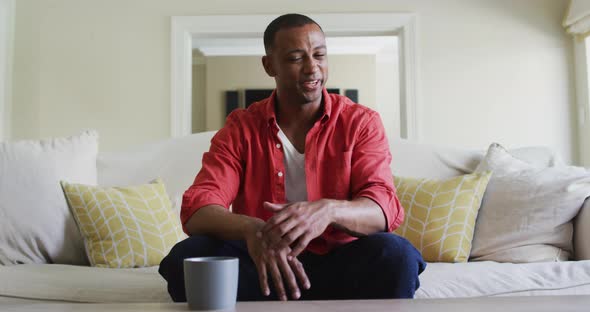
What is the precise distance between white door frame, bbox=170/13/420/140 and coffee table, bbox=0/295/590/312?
2530 mm

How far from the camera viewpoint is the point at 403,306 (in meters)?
0.85

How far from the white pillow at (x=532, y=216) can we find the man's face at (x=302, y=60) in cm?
84

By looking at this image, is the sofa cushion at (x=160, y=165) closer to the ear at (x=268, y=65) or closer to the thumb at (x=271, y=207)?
the ear at (x=268, y=65)

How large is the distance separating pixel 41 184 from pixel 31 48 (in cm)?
182

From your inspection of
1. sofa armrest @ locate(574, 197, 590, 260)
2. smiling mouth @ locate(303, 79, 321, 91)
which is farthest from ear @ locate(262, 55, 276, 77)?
sofa armrest @ locate(574, 197, 590, 260)

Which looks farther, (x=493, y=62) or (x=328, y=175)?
(x=493, y=62)

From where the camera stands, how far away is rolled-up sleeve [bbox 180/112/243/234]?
134 cm

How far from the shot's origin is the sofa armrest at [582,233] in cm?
182

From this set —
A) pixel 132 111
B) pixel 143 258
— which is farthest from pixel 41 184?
pixel 132 111

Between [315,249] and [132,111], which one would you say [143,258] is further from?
[132,111]

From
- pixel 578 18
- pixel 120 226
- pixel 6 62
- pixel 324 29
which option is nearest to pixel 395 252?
pixel 120 226

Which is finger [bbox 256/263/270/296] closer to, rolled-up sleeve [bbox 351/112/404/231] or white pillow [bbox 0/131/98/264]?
rolled-up sleeve [bbox 351/112/404/231]

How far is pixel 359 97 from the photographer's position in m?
6.91

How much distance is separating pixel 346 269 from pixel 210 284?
0.41 metres
